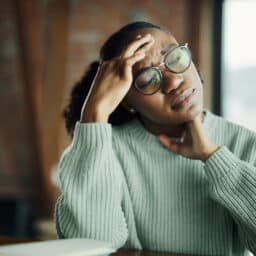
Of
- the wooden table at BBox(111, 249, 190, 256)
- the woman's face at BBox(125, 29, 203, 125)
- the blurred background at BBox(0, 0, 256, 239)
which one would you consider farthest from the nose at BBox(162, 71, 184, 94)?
the blurred background at BBox(0, 0, 256, 239)

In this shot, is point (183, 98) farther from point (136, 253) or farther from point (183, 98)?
point (136, 253)

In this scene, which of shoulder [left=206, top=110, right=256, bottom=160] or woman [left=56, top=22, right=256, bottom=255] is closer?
woman [left=56, top=22, right=256, bottom=255]

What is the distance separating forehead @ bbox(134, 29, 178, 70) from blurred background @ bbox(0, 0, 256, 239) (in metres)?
1.68

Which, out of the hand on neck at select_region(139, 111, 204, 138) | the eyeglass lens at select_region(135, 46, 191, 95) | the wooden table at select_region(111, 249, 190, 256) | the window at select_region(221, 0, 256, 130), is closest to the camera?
the wooden table at select_region(111, 249, 190, 256)

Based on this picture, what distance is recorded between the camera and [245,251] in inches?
48.5

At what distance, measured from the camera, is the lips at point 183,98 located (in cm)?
119

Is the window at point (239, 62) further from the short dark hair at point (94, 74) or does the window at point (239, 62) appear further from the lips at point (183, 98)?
the lips at point (183, 98)

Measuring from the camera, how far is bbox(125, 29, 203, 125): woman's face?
120 cm

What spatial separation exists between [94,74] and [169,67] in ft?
0.90

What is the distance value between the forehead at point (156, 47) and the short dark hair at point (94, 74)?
3cm

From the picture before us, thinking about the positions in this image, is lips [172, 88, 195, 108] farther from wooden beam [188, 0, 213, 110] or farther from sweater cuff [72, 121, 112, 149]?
wooden beam [188, 0, 213, 110]

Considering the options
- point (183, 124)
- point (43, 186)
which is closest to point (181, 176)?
point (183, 124)

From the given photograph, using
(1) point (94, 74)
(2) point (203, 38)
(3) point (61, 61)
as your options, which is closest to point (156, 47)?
(1) point (94, 74)

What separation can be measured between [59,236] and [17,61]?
2291 millimetres
